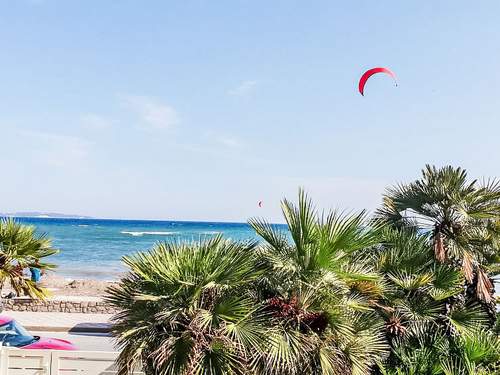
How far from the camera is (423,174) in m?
10.5

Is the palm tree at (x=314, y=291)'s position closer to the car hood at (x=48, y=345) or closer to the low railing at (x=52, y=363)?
the low railing at (x=52, y=363)

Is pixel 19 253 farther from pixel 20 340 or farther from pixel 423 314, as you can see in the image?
pixel 423 314

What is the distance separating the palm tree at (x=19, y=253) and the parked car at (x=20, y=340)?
8.95 feet

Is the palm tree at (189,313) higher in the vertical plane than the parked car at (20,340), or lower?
higher

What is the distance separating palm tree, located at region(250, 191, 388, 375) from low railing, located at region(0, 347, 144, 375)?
375cm

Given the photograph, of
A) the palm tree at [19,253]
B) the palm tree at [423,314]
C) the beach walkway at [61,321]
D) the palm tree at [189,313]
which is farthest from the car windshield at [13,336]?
the palm tree at [423,314]

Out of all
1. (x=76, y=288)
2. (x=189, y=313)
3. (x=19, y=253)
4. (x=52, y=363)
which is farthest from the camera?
(x=76, y=288)

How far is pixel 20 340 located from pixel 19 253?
362cm

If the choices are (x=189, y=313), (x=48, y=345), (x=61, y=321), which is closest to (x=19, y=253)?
(x=48, y=345)

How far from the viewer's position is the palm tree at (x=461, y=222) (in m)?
9.38

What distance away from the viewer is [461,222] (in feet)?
32.1

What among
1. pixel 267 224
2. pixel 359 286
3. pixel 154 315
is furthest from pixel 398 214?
pixel 154 315

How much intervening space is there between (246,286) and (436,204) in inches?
197

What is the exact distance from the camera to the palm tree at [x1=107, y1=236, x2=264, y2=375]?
6000 millimetres
